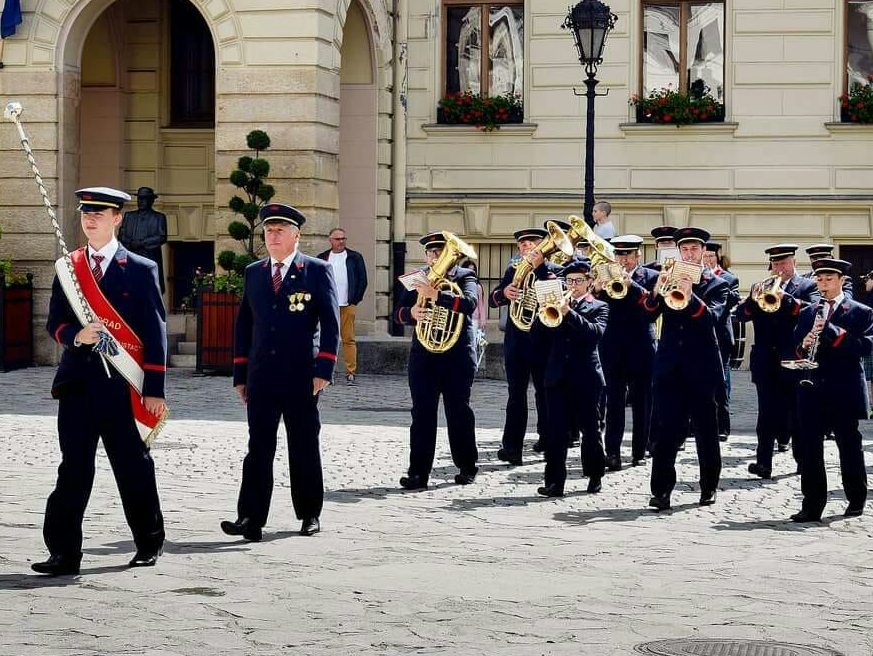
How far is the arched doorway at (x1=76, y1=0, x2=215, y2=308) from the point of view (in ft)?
87.2

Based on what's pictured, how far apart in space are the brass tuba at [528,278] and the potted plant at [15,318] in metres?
9.80

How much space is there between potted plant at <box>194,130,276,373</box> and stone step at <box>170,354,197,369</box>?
1161mm

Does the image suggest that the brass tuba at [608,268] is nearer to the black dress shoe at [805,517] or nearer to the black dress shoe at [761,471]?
the black dress shoe at [761,471]

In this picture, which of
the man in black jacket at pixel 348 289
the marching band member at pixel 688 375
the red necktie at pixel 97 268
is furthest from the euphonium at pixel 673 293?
the man in black jacket at pixel 348 289

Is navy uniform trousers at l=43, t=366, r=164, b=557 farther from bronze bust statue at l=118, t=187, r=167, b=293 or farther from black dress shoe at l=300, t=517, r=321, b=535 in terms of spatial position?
bronze bust statue at l=118, t=187, r=167, b=293

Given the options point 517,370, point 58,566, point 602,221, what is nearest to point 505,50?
point 602,221

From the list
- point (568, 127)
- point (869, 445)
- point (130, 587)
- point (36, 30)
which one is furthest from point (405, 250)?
point (130, 587)

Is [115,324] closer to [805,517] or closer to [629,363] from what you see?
[805,517]

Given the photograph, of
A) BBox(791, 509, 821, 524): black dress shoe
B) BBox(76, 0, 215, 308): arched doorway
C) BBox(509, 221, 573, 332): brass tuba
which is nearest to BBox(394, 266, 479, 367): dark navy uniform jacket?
BBox(509, 221, 573, 332): brass tuba

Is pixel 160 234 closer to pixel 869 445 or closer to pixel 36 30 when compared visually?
pixel 36 30

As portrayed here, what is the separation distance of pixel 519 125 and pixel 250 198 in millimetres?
4443

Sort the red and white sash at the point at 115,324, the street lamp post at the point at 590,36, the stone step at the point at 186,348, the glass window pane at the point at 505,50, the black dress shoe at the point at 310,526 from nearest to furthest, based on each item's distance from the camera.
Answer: the red and white sash at the point at 115,324 < the black dress shoe at the point at 310,526 < the street lamp post at the point at 590,36 < the stone step at the point at 186,348 < the glass window pane at the point at 505,50

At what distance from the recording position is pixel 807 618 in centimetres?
805

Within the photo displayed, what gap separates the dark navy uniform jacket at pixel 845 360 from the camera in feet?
37.6
